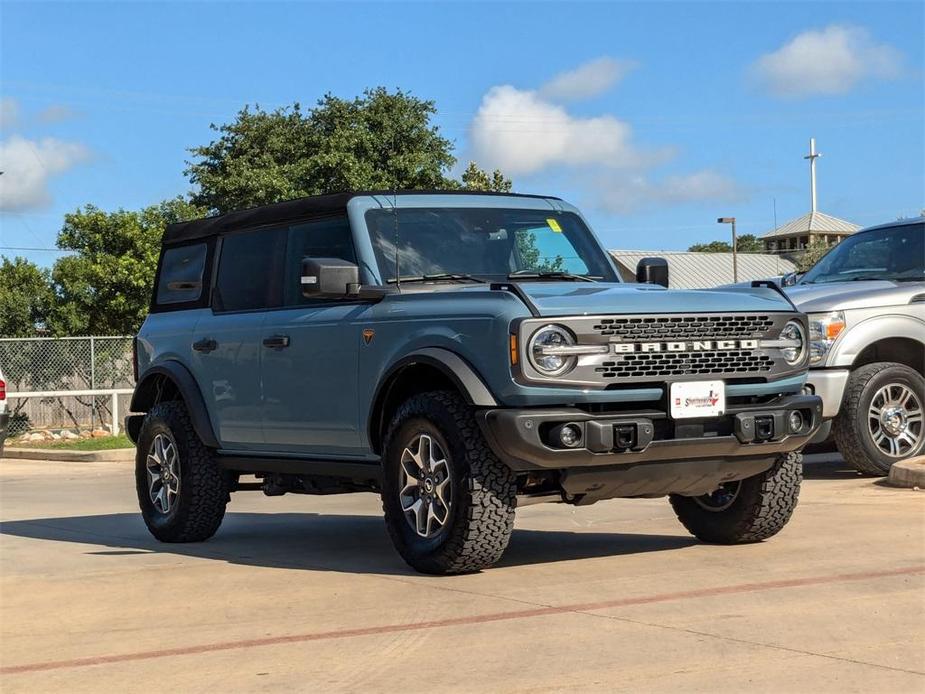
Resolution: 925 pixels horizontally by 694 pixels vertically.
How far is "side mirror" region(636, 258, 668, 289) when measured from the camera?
906 centimetres

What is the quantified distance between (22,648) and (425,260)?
3.20m

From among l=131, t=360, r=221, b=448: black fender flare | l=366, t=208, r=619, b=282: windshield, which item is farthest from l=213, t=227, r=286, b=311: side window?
l=366, t=208, r=619, b=282: windshield

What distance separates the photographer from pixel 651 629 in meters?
5.72

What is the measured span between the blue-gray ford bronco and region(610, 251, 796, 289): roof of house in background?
69.1 meters

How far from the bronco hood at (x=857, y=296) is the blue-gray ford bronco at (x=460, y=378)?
2751 millimetres

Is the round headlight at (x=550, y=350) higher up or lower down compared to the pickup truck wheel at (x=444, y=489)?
higher up

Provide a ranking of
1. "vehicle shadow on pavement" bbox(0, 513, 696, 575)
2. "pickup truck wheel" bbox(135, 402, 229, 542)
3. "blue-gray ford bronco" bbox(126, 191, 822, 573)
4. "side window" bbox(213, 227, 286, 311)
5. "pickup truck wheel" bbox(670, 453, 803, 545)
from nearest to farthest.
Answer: "blue-gray ford bronco" bbox(126, 191, 822, 573)
"pickup truck wheel" bbox(670, 453, 803, 545)
"vehicle shadow on pavement" bbox(0, 513, 696, 575)
"side window" bbox(213, 227, 286, 311)
"pickup truck wheel" bbox(135, 402, 229, 542)

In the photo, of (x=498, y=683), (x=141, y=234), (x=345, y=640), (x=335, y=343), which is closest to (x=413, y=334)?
(x=335, y=343)

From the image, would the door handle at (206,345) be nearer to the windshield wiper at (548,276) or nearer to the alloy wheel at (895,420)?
the windshield wiper at (548,276)

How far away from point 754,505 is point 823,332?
371 cm

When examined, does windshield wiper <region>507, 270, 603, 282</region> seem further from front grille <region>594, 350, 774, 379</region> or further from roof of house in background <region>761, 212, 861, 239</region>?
roof of house in background <region>761, 212, 861, 239</region>

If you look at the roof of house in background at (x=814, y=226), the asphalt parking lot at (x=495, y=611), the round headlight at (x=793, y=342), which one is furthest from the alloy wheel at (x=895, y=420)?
the roof of house in background at (x=814, y=226)

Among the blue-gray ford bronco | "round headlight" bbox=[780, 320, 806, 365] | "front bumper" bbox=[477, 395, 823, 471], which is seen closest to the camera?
"front bumper" bbox=[477, 395, 823, 471]

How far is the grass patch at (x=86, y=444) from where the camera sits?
21.3m
